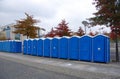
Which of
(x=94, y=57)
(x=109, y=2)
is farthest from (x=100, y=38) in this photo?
(x=109, y=2)

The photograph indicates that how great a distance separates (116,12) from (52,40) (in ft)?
28.6

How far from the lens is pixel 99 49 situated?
787 inches

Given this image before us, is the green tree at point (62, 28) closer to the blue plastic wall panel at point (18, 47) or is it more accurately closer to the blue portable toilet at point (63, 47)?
the blue plastic wall panel at point (18, 47)

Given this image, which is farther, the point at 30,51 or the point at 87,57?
the point at 30,51

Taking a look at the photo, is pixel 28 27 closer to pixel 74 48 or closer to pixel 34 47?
pixel 34 47

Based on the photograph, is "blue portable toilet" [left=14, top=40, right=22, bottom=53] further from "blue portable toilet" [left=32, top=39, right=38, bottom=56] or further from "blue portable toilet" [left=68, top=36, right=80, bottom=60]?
"blue portable toilet" [left=68, top=36, right=80, bottom=60]

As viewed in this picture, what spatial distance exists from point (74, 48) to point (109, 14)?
16.6ft

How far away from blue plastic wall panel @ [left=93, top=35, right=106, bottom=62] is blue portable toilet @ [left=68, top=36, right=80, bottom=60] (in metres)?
2.34

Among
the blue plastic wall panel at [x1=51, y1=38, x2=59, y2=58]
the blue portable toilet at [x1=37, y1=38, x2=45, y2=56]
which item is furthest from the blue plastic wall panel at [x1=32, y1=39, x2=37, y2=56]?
the blue plastic wall panel at [x1=51, y1=38, x2=59, y2=58]

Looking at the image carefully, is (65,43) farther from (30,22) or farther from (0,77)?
(30,22)

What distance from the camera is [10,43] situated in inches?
1639

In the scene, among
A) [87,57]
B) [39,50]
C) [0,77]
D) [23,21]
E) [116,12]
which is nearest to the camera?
[0,77]

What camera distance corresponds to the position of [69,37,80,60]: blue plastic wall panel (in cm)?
2250

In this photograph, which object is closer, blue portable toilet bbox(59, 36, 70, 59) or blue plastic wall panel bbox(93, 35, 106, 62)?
blue plastic wall panel bbox(93, 35, 106, 62)
